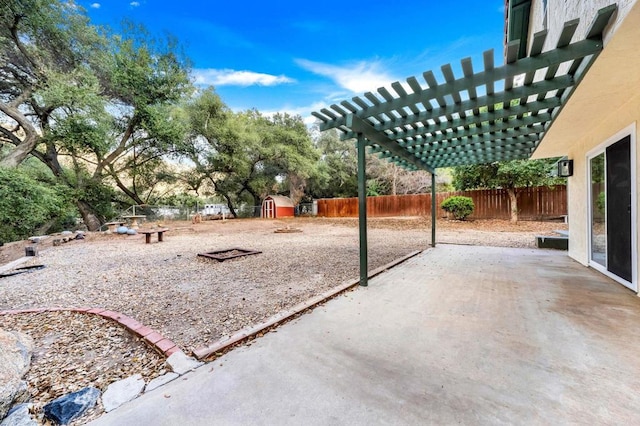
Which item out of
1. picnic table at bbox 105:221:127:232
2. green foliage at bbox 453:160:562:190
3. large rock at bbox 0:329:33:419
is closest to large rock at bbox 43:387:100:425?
large rock at bbox 0:329:33:419

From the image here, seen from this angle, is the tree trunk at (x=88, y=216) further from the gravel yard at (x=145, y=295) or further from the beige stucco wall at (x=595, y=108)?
the beige stucco wall at (x=595, y=108)

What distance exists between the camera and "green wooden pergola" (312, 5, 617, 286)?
2.09 m

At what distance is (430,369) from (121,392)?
1.94m

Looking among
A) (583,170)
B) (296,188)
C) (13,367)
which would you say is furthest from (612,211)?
(296,188)

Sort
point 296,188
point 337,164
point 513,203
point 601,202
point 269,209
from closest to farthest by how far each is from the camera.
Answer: point 601,202
point 513,203
point 269,209
point 337,164
point 296,188

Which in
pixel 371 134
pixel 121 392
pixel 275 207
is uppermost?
pixel 371 134

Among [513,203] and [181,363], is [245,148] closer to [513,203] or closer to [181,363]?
[513,203]

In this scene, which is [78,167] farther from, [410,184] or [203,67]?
[410,184]

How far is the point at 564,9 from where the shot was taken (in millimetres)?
3023

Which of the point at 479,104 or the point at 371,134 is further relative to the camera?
the point at 371,134

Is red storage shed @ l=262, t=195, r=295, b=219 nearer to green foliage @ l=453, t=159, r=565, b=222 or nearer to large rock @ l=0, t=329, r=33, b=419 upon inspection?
green foliage @ l=453, t=159, r=565, b=222

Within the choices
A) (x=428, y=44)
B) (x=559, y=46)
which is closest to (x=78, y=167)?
(x=428, y=44)

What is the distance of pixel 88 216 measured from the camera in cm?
1238

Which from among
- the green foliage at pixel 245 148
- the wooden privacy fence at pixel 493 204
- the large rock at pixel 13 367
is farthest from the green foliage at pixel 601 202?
the green foliage at pixel 245 148
